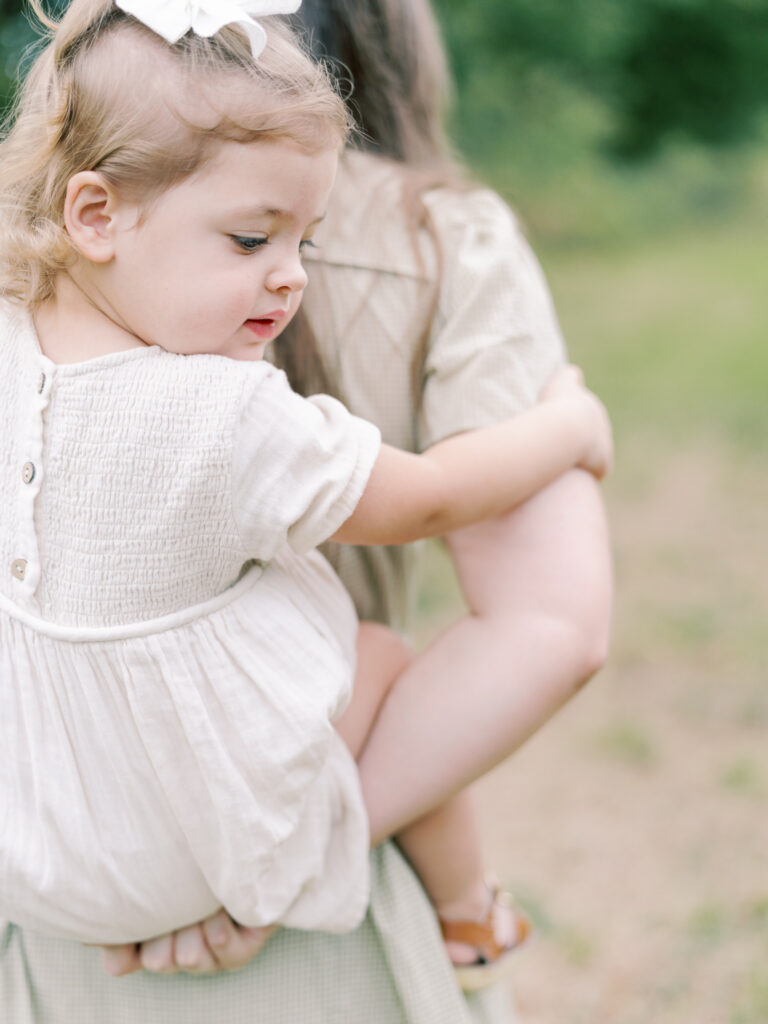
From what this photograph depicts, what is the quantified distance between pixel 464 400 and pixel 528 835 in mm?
2117

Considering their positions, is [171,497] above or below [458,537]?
above

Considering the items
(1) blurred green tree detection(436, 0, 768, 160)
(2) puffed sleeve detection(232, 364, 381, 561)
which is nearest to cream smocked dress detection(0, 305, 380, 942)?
(2) puffed sleeve detection(232, 364, 381, 561)

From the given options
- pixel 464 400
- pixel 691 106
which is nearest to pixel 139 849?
pixel 464 400

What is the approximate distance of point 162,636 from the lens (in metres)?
1.28

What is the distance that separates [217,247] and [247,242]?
0.03 m

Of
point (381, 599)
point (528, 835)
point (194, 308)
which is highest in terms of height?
point (194, 308)

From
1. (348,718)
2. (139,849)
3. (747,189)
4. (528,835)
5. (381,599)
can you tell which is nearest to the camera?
(139,849)

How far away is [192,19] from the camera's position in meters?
1.18

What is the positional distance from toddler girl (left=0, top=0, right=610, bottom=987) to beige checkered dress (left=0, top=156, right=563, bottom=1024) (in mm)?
186

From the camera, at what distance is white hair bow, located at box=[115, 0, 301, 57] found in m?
1.18

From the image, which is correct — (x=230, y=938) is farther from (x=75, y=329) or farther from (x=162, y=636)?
(x=75, y=329)

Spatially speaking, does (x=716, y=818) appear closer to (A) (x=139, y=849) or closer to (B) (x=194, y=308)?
(A) (x=139, y=849)

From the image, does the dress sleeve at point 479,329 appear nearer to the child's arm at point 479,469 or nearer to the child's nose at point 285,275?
the child's arm at point 479,469

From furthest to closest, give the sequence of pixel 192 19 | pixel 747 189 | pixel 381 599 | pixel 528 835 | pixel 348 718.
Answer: pixel 747 189
pixel 528 835
pixel 381 599
pixel 348 718
pixel 192 19
